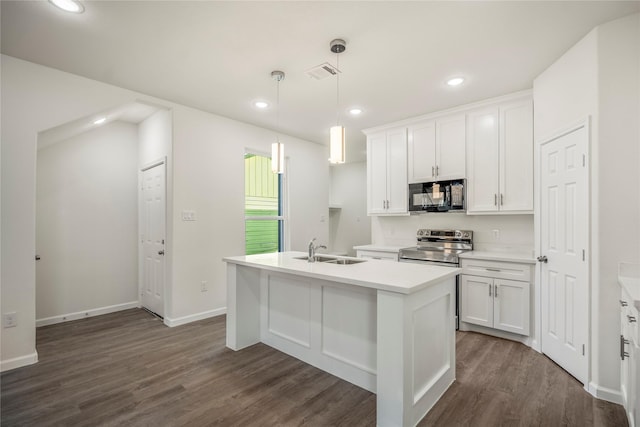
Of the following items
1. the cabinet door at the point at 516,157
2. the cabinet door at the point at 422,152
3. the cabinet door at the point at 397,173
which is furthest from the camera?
the cabinet door at the point at 397,173

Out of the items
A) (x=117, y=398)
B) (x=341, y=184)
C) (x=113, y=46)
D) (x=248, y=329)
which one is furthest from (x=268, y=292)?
(x=341, y=184)

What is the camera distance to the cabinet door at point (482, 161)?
3.50 meters

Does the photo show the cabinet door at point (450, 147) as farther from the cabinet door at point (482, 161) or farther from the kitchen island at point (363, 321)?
the kitchen island at point (363, 321)

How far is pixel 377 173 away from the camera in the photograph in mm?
4574

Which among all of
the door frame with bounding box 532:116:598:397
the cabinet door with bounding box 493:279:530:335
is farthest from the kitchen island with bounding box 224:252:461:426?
the cabinet door with bounding box 493:279:530:335

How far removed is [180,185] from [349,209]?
4591mm

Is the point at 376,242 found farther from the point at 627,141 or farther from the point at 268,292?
the point at 627,141

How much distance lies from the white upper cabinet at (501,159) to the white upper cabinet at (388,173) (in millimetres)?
873

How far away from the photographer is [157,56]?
8.50 ft

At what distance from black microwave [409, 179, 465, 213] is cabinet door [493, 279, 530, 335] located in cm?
102

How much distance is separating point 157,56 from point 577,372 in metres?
4.28

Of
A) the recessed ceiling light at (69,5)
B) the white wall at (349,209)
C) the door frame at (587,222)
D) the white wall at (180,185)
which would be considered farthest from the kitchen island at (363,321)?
the white wall at (349,209)

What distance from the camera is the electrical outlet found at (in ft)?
8.18

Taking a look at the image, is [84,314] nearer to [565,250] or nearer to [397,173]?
[397,173]
